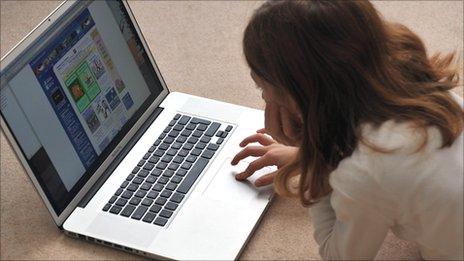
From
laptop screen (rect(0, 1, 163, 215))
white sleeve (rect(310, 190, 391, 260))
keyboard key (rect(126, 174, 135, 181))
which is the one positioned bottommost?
white sleeve (rect(310, 190, 391, 260))

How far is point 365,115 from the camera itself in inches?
35.4

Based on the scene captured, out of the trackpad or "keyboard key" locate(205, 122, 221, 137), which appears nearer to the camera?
the trackpad

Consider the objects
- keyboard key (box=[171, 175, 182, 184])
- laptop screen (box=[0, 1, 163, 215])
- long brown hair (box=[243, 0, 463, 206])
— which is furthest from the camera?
keyboard key (box=[171, 175, 182, 184])

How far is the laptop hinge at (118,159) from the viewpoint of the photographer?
3.68 feet

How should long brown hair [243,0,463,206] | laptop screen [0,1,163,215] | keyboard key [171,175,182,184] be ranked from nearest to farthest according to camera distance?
1. long brown hair [243,0,463,206]
2. laptop screen [0,1,163,215]
3. keyboard key [171,175,182,184]

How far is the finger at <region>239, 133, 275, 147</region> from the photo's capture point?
1163 millimetres

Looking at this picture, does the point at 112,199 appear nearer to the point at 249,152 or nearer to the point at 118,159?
the point at 118,159

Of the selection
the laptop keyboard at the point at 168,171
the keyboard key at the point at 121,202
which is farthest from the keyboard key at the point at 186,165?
the keyboard key at the point at 121,202

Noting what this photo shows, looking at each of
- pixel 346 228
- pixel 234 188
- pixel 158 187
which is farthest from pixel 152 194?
pixel 346 228

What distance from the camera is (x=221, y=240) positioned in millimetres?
1045

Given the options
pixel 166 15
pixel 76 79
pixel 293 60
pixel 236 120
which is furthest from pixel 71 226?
pixel 166 15

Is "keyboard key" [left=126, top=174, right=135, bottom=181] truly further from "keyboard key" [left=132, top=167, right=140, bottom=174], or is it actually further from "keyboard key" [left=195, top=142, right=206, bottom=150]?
"keyboard key" [left=195, top=142, right=206, bottom=150]

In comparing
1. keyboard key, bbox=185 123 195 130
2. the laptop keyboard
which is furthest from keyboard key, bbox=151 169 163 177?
keyboard key, bbox=185 123 195 130

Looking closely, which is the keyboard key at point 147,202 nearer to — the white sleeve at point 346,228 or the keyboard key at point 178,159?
the keyboard key at point 178,159
